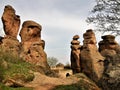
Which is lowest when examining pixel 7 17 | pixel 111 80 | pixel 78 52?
pixel 111 80

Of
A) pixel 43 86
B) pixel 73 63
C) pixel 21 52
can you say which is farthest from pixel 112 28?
pixel 73 63

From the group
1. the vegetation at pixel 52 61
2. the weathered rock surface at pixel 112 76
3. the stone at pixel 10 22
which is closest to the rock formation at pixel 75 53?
the weathered rock surface at pixel 112 76

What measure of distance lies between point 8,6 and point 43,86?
54.6 ft

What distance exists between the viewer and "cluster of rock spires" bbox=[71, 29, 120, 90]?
97.8 ft

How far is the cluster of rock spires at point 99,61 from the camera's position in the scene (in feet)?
97.8

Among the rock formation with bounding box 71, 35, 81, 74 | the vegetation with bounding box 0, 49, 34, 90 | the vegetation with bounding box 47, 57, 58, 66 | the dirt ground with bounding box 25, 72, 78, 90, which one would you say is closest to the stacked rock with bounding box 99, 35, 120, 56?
the rock formation with bounding box 71, 35, 81, 74

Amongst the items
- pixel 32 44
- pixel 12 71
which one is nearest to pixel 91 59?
pixel 32 44

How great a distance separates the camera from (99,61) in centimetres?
3444

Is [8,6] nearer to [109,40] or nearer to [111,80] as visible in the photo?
[109,40]

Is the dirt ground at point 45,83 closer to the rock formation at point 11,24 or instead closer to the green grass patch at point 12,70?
the green grass patch at point 12,70

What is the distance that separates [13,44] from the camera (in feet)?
110

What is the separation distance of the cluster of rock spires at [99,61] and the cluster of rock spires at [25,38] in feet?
12.7

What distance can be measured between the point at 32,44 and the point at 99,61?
7155 millimetres

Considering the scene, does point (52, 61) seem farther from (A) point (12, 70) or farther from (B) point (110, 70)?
(A) point (12, 70)
